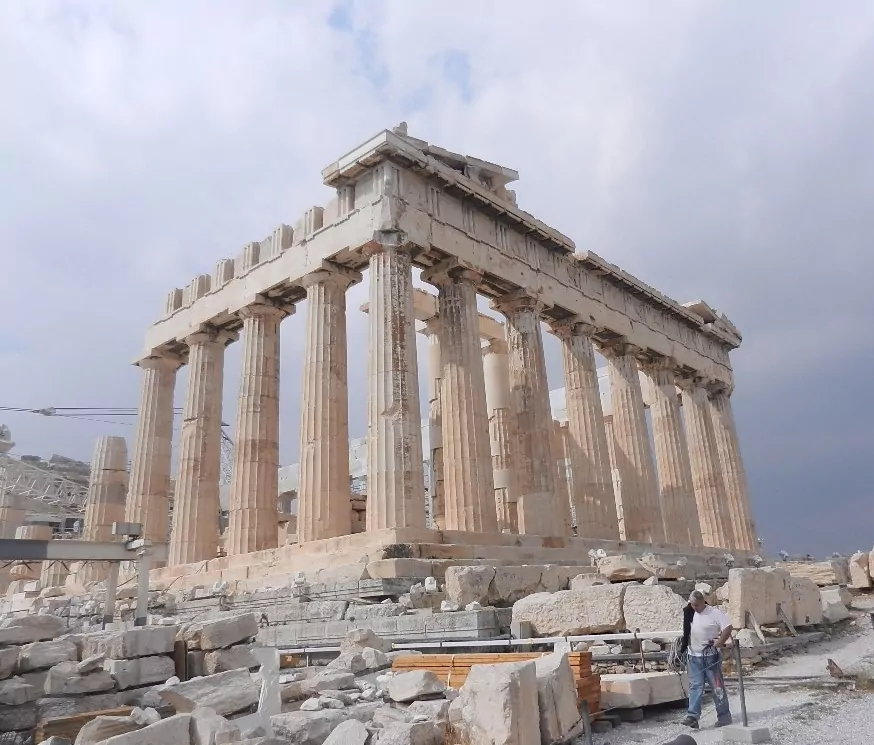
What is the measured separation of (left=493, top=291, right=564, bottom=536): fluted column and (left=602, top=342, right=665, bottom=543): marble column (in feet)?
18.1

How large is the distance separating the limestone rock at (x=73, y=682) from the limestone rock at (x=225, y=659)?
3.68ft

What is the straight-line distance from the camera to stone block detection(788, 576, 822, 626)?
12.7 m

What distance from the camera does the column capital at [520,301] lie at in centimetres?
2173

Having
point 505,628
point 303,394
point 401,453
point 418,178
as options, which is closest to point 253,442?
point 303,394

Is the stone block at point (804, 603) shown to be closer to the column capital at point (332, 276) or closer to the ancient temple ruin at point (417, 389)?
the ancient temple ruin at point (417, 389)

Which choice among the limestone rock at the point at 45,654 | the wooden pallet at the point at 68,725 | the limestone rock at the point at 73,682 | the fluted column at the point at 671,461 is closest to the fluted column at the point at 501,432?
the fluted column at the point at 671,461

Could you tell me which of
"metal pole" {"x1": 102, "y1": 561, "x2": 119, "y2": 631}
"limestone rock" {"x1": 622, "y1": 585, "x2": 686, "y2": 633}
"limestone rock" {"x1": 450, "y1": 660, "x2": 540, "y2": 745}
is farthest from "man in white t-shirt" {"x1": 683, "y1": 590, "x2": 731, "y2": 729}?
"metal pole" {"x1": 102, "y1": 561, "x2": 119, "y2": 631}

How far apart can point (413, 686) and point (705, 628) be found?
9.23ft

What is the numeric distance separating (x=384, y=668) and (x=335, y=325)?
12.1 meters

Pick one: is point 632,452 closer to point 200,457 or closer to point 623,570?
point 623,570

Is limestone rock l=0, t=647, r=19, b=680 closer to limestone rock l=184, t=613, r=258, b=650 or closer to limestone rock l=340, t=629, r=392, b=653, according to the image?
limestone rock l=184, t=613, r=258, b=650

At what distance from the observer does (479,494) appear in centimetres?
1827

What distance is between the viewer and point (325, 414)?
18516 millimetres

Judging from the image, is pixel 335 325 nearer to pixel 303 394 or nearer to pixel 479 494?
pixel 303 394
